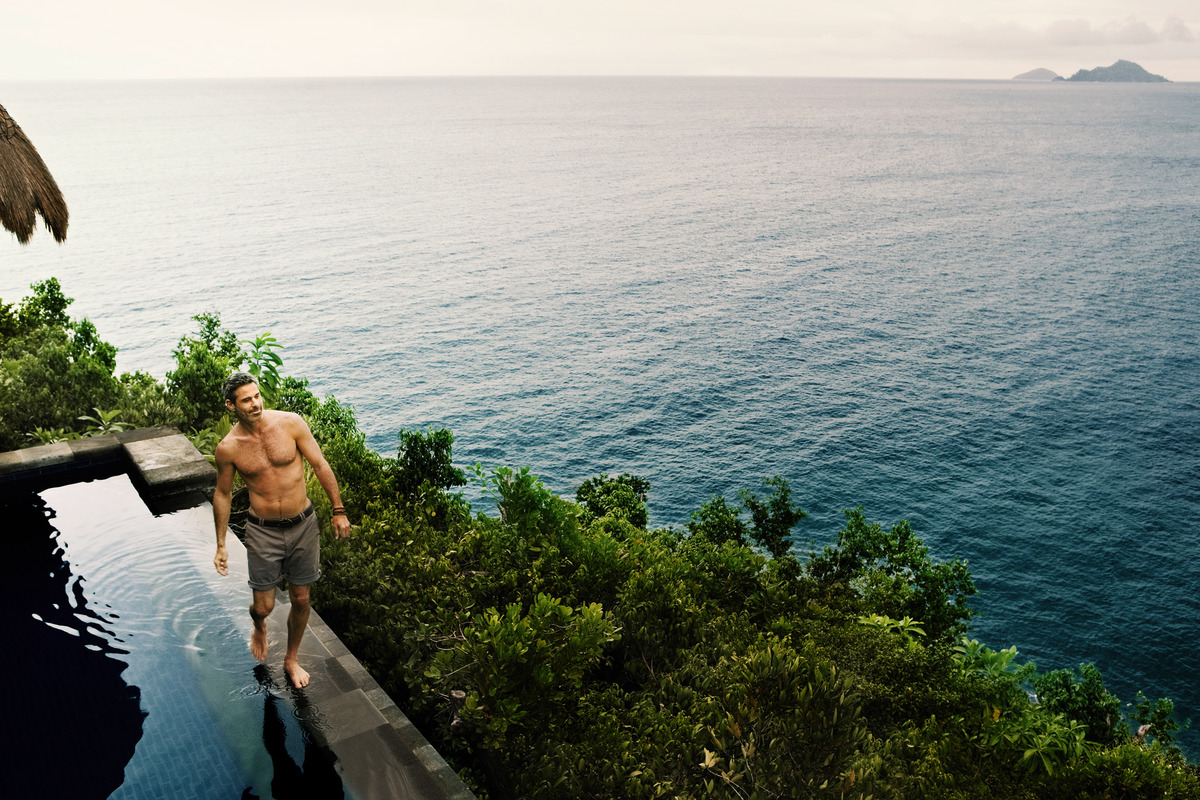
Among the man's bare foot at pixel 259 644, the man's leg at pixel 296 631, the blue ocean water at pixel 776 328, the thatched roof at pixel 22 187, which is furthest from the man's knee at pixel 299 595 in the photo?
the blue ocean water at pixel 776 328

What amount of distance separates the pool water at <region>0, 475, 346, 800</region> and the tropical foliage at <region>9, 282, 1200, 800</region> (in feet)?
3.44

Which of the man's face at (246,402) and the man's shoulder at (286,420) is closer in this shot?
the man's face at (246,402)

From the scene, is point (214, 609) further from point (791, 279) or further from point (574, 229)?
point (574, 229)

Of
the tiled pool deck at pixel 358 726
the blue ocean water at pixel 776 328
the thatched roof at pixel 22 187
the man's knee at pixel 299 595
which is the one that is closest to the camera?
the tiled pool deck at pixel 358 726

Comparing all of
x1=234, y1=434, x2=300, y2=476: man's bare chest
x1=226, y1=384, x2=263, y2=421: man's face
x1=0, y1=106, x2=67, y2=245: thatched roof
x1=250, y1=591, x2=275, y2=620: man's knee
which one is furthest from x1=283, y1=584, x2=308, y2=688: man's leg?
x1=0, y1=106, x2=67, y2=245: thatched roof

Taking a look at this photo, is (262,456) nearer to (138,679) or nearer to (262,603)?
(262,603)

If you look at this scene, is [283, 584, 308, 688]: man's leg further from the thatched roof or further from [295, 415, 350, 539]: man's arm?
the thatched roof

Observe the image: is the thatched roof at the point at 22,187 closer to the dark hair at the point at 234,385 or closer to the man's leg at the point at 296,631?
the dark hair at the point at 234,385

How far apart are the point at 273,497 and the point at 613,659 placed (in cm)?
367

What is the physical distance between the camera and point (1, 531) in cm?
923

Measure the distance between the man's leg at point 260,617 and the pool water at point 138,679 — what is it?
5.6 inches

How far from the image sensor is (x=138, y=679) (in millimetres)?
6480

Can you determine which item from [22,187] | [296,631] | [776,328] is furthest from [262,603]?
[776,328]

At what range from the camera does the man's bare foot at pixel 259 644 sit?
255 inches
